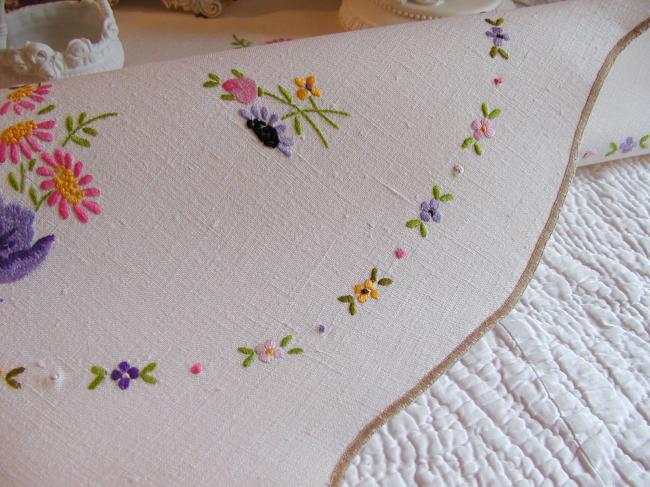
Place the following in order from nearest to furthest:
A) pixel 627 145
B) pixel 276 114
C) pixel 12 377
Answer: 1. pixel 12 377
2. pixel 276 114
3. pixel 627 145

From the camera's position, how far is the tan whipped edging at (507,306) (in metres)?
0.52

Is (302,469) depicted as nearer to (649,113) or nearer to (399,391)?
(399,391)

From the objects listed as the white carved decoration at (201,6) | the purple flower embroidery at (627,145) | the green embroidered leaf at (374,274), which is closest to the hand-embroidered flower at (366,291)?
the green embroidered leaf at (374,274)

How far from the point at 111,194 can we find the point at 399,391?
284 mm

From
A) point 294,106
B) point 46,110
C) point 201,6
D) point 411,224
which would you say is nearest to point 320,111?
point 294,106

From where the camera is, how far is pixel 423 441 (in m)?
0.54

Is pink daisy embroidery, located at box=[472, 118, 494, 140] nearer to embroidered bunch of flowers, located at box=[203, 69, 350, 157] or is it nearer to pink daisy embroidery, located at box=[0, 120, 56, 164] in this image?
embroidered bunch of flowers, located at box=[203, 69, 350, 157]

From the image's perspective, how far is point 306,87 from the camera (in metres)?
0.58

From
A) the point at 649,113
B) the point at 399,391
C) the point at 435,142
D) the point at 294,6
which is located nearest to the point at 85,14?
the point at 294,6

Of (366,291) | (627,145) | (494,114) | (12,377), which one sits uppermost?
(627,145)

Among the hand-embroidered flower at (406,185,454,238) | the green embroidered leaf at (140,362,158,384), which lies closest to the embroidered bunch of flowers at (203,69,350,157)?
the hand-embroidered flower at (406,185,454,238)

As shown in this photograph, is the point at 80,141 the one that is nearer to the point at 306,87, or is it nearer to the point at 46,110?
the point at 46,110

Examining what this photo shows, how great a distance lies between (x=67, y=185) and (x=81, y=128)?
0.05m

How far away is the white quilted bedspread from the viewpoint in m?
0.52
